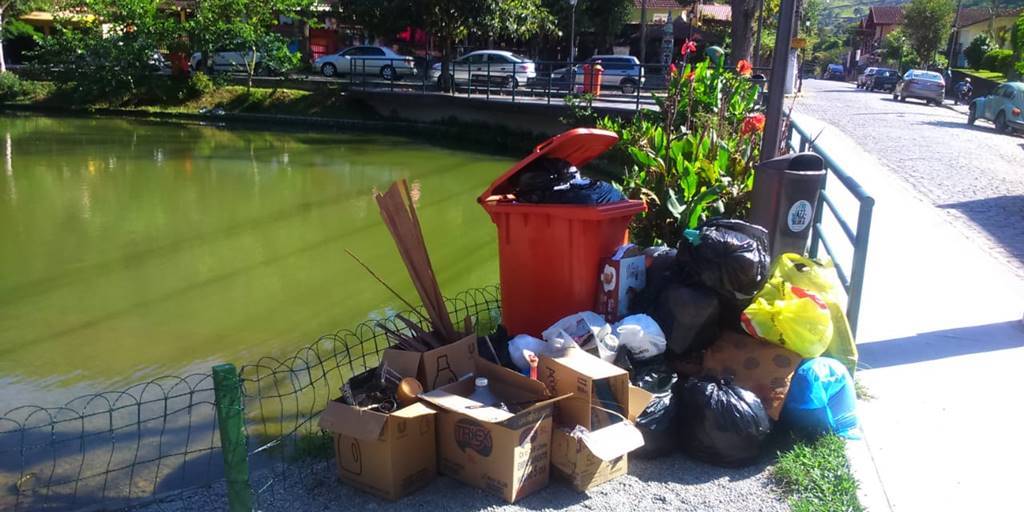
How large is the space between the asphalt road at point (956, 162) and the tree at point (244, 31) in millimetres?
19425

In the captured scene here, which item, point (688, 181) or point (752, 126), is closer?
point (688, 181)

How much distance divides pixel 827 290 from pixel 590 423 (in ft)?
5.92

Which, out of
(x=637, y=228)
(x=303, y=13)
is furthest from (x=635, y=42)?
(x=637, y=228)

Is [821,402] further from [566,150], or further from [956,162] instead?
[956,162]

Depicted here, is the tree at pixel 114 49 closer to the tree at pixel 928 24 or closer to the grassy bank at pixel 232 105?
the grassy bank at pixel 232 105

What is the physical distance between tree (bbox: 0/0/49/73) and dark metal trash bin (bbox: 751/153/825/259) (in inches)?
1390

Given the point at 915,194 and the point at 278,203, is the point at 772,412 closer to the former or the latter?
the point at 915,194

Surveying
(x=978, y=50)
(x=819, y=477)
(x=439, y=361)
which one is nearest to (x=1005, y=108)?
(x=819, y=477)

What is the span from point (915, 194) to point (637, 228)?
20.5 feet

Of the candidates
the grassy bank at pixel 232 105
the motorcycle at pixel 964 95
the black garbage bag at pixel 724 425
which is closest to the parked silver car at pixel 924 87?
the motorcycle at pixel 964 95

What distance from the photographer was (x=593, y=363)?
4035mm

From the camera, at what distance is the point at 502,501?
12.1ft

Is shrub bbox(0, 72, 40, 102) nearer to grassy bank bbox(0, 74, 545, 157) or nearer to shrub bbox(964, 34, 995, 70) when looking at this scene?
grassy bank bbox(0, 74, 545, 157)

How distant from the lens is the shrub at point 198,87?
30.9 metres
